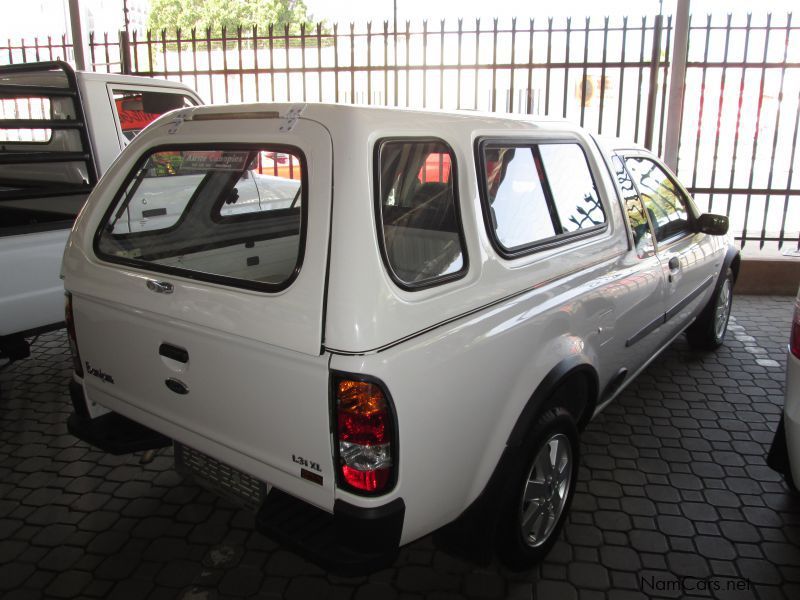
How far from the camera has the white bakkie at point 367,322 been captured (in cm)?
188

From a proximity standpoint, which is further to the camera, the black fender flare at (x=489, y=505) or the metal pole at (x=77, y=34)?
the metal pole at (x=77, y=34)

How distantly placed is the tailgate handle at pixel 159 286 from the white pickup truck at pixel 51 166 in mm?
1940

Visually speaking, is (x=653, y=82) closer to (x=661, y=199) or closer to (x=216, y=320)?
(x=661, y=199)

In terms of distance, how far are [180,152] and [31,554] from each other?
1859mm

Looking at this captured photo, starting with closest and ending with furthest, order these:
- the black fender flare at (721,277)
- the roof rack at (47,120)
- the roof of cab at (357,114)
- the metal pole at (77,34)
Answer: the roof of cab at (357,114), the roof rack at (47,120), the black fender flare at (721,277), the metal pole at (77,34)

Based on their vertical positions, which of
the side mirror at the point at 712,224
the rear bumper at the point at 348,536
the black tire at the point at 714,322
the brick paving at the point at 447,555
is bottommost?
the brick paving at the point at 447,555

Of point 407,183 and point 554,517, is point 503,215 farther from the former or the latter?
point 554,517

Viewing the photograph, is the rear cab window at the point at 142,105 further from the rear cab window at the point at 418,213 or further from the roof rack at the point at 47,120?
the rear cab window at the point at 418,213

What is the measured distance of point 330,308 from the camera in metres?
1.84

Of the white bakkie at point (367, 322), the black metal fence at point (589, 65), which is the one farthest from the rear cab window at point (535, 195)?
the black metal fence at point (589, 65)

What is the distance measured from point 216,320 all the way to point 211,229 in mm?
1050

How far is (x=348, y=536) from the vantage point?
195 cm

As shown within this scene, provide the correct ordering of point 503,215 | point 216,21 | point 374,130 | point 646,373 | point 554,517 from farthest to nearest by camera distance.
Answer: point 216,21
point 646,373
point 554,517
point 503,215
point 374,130

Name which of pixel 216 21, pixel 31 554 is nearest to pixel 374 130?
pixel 31 554
